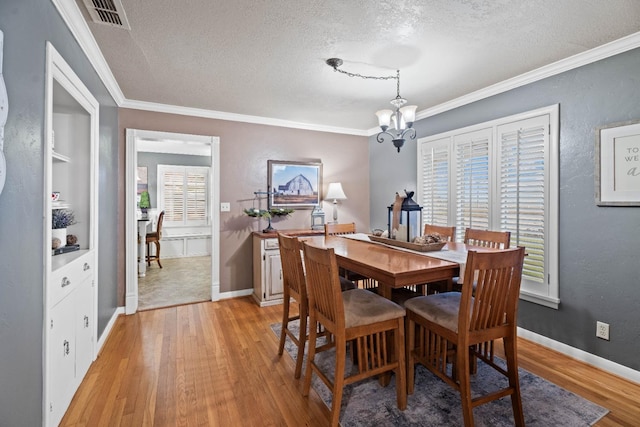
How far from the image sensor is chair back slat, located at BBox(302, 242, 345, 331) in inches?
68.6

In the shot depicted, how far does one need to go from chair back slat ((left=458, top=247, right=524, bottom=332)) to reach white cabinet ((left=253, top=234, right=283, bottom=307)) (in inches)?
100.0

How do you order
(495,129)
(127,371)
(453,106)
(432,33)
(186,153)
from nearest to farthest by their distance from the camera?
1. (432,33)
2. (127,371)
3. (495,129)
4. (453,106)
5. (186,153)

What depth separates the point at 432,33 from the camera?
2.14 meters

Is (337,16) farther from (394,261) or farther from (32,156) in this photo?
(32,156)

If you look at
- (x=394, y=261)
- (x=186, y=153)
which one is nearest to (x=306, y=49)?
(x=394, y=261)

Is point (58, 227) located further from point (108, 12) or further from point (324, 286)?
point (324, 286)

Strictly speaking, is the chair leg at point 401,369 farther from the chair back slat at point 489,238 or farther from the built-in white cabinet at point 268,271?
the built-in white cabinet at point 268,271

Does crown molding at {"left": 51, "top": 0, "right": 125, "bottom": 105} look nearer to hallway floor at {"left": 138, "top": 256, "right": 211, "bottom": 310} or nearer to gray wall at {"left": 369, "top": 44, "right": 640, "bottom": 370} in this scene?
hallway floor at {"left": 138, "top": 256, "right": 211, "bottom": 310}

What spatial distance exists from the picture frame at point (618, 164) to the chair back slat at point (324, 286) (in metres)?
2.16

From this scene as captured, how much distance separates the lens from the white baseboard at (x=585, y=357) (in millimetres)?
2254

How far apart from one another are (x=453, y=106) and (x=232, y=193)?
9.40ft

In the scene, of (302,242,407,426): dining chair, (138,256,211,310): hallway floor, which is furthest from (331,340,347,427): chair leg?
(138,256,211,310): hallway floor

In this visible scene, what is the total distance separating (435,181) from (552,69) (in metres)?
1.54

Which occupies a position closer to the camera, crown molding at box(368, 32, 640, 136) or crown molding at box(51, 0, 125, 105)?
crown molding at box(51, 0, 125, 105)
